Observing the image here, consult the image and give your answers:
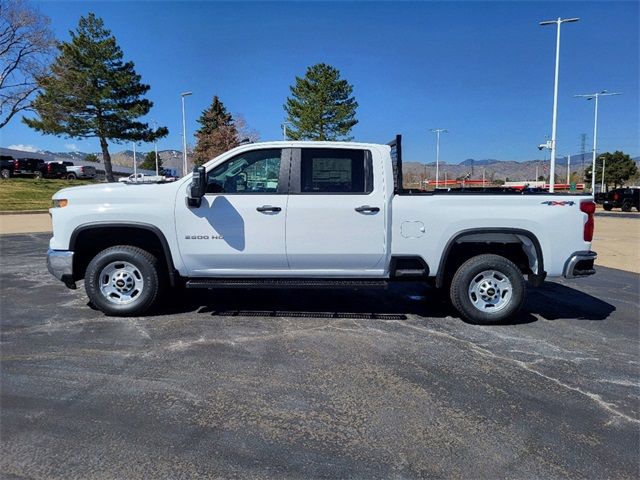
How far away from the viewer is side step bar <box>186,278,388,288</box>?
519 centimetres

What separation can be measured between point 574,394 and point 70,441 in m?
3.68

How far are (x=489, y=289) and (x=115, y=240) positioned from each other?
4436 mm

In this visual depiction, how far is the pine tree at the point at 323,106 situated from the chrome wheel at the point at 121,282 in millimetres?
38454

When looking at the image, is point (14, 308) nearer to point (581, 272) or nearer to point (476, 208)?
point (476, 208)

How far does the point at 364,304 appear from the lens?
6.24 meters

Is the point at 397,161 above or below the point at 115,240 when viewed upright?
above

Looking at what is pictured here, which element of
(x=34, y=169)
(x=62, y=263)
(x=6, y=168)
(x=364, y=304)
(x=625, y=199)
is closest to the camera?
(x=62, y=263)

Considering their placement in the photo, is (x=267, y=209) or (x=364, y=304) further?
(x=364, y=304)

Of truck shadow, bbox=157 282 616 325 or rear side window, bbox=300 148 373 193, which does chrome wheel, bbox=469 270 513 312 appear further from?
rear side window, bbox=300 148 373 193

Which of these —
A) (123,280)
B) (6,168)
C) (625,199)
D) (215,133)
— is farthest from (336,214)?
(215,133)

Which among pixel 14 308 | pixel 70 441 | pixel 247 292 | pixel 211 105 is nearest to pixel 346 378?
pixel 70 441

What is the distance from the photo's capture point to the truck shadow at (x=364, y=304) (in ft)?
18.9

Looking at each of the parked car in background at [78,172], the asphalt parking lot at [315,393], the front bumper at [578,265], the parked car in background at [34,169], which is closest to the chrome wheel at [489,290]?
the asphalt parking lot at [315,393]

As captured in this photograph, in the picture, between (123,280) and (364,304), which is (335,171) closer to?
(364,304)
